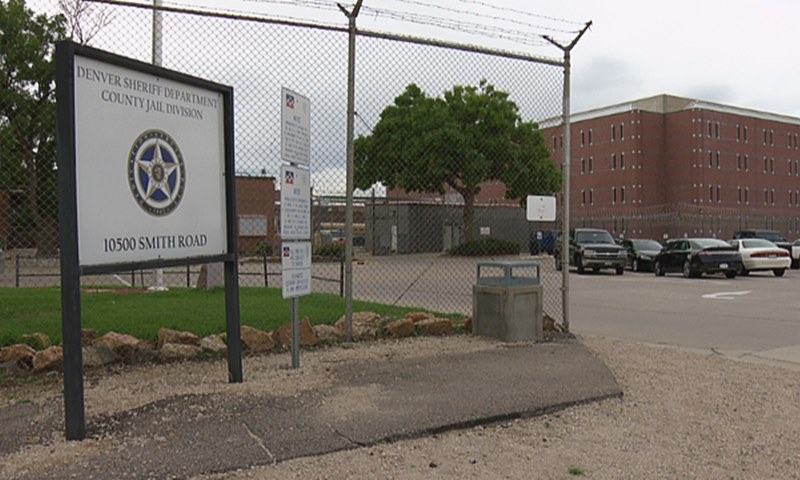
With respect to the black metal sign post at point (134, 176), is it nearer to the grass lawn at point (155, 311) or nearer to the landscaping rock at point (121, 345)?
the landscaping rock at point (121, 345)

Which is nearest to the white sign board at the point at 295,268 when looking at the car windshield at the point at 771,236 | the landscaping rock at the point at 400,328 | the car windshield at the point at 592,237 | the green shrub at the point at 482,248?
the landscaping rock at the point at 400,328

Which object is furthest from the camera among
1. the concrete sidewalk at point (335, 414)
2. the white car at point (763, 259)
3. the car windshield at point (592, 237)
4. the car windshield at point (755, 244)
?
the car windshield at point (592, 237)

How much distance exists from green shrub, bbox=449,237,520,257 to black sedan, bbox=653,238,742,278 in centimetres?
1456

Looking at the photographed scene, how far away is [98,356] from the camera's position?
6.81 metres

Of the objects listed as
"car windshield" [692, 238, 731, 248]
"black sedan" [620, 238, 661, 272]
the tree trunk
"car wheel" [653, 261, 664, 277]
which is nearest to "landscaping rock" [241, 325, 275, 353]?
the tree trunk

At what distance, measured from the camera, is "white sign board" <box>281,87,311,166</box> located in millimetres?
6621

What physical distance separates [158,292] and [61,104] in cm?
908

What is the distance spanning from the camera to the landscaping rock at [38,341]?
6922 mm

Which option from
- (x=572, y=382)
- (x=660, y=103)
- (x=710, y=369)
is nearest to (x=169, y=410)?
(x=572, y=382)

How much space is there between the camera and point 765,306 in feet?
48.8

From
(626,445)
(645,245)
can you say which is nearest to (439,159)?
(626,445)

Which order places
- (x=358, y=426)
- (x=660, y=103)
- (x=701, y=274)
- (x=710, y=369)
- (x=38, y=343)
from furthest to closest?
(x=660, y=103), (x=701, y=274), (x=710, y=369), (x=38, y=343), (x=358, y=426)

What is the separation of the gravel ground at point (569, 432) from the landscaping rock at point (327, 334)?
0.56m

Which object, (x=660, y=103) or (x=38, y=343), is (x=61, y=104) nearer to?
(x=38, y=343)
